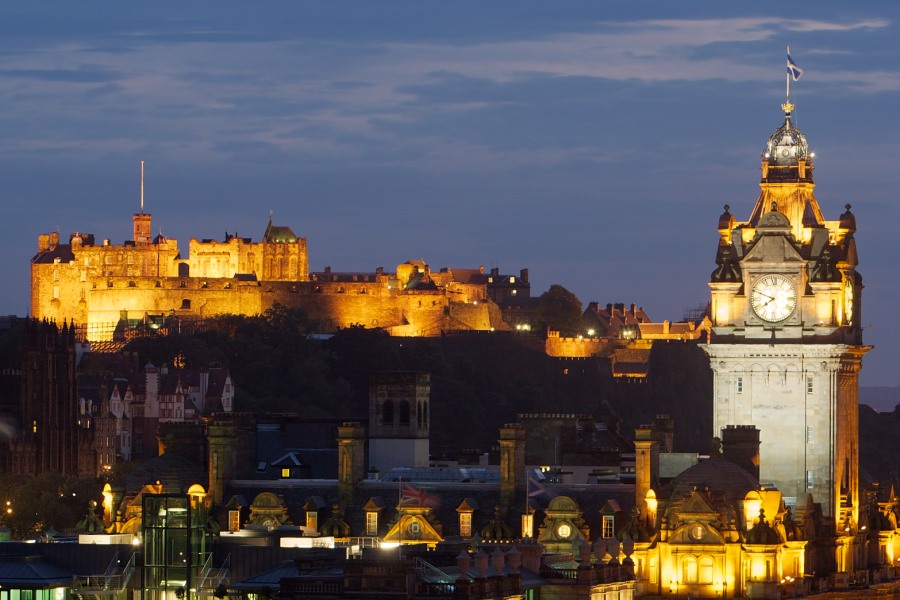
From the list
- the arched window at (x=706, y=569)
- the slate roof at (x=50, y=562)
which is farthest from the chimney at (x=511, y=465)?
the slate roof at (x=50, y=562)

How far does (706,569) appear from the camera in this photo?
122 metres

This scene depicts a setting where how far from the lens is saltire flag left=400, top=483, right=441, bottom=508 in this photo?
12319cm

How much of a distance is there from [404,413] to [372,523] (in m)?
15.6

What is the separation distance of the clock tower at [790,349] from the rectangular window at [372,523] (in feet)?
58.1

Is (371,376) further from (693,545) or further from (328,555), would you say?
(328,555)

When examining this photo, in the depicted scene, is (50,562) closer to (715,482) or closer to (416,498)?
(416,498)

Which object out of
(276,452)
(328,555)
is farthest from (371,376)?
(328,555)

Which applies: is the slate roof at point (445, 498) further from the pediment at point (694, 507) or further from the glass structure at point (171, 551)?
the glass structure at point (171, 551)

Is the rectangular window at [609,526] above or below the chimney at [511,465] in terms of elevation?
below

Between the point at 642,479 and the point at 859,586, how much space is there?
1349 cm

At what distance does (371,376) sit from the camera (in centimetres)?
13962

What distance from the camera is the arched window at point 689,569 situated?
400 ft

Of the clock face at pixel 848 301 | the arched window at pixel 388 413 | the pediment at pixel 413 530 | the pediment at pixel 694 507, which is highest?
the clock face at pixel 848 301

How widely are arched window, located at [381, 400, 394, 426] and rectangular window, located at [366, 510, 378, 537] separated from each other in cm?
1470
